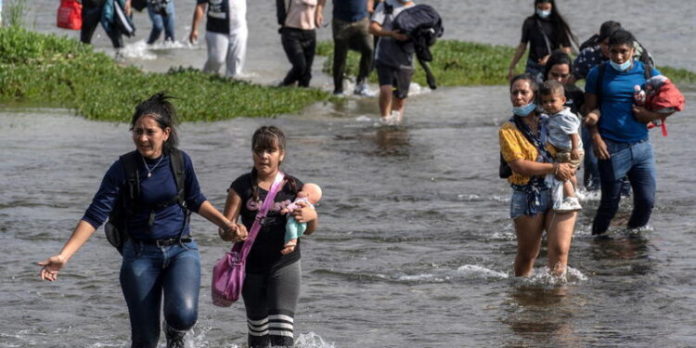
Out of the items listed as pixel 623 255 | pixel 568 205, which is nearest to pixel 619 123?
pixel 623 255

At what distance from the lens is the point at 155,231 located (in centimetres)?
711

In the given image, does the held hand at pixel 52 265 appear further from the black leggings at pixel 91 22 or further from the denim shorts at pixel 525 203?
the black leggings at pixel 91 22

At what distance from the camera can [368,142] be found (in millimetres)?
16281

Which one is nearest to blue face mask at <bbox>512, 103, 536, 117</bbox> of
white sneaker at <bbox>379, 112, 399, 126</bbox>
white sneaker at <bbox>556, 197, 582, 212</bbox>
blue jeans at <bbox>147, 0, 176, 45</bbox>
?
white sneaker at <bbox>556, 197, 582, 212</bbox>

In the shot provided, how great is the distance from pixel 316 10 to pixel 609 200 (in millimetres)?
9202

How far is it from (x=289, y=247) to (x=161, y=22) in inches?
714

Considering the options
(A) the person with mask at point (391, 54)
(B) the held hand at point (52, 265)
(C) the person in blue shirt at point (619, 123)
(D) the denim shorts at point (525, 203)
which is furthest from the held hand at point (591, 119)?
(A) the person with mask at point (391, 54)

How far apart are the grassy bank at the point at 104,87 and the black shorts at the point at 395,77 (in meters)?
1.59

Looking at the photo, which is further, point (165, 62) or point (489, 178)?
point (165, 62)

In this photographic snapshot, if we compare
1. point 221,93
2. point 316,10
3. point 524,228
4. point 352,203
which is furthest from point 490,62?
point 524,228

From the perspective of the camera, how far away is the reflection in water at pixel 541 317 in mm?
8359

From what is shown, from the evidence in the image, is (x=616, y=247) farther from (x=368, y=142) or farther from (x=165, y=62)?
(x=165, y=62)

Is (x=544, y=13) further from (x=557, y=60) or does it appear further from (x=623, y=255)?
(x=623, y=255)

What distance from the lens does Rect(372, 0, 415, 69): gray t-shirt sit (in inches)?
663
